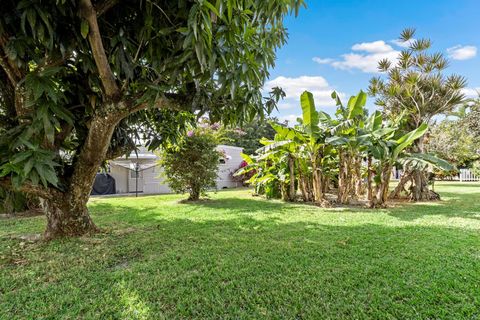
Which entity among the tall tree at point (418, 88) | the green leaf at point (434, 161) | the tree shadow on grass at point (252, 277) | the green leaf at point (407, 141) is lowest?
the tree shadow on grass at point (252, 277)

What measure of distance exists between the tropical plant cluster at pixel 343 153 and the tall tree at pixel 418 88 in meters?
1.20

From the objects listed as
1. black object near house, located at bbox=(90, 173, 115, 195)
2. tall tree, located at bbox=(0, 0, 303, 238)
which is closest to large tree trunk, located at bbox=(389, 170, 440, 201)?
tall tree, located at bbox=(0, 0, 303, 238)

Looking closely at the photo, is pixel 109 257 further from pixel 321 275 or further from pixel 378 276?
pixel 378 276

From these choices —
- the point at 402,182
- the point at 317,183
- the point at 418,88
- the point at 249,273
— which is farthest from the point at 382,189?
the point at 249,273

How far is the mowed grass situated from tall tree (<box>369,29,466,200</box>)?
4544 millimetres

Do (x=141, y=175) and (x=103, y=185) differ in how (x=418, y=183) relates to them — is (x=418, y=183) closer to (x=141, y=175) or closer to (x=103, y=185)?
(x=141, y=175)

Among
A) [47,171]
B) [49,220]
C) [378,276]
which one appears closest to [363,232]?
[378,276]

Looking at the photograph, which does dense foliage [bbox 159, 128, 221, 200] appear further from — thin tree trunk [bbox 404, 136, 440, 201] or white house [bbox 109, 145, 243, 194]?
thin tree trunk [bbox 404, 136, 440, 201]

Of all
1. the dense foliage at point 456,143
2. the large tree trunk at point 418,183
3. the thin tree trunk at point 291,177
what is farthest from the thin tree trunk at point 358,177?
the dense foliage at point 456,143

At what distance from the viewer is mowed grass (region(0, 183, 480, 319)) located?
2.30 m

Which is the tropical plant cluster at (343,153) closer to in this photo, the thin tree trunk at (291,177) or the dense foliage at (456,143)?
the thin tree trunk at (291,177)

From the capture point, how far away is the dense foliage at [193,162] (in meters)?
9.16

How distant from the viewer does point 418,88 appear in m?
9.24

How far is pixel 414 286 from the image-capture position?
2650 millimetres
